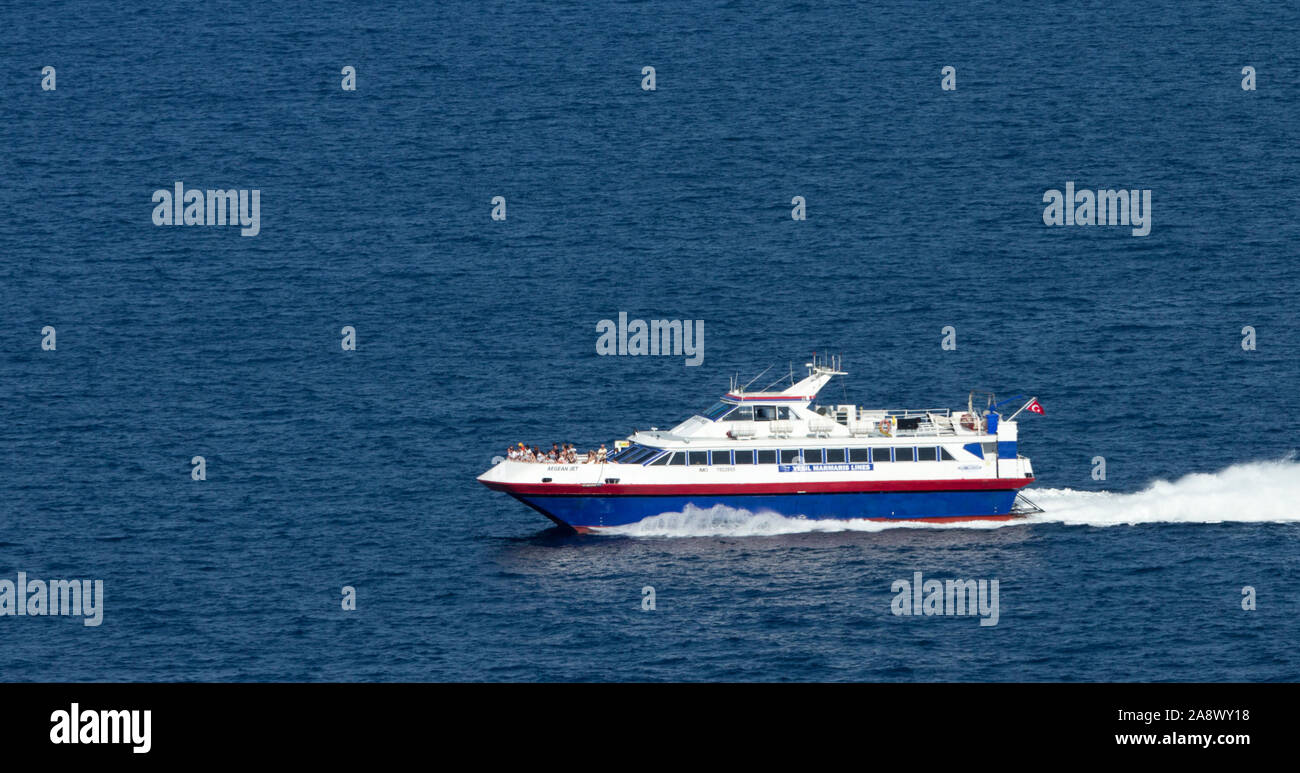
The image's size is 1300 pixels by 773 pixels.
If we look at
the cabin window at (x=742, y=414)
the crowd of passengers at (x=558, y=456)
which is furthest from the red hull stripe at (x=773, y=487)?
the cabin window at (x=742, y=414)

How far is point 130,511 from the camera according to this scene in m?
110

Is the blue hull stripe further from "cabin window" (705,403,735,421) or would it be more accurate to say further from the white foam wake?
"cabin window" (705,403,735,421)

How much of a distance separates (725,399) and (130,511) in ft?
99.1

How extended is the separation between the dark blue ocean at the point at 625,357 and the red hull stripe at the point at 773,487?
62.1 inches

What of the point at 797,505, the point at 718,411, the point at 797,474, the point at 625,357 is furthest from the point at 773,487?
the point at 625,357

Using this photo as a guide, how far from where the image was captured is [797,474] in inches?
3971

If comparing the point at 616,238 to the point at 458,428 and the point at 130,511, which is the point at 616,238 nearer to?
the point at 458,428

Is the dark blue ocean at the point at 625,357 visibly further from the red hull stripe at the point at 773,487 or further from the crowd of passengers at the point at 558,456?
the crowd of passengers at the point at 558,456

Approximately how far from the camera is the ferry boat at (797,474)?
10075 cm

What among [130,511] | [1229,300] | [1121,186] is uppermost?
[1121,186]

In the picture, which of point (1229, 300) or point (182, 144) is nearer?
point (1229, 300)

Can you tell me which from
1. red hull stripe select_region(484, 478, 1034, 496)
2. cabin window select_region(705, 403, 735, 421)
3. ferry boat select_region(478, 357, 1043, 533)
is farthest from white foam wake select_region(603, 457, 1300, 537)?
cabin window select_region(705, 403, 735, 421)

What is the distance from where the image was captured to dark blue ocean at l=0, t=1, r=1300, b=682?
296 ft

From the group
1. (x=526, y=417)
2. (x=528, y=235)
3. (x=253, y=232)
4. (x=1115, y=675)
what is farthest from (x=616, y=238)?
(x=1115, y=675)
